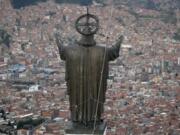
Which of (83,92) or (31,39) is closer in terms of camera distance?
(83,92)

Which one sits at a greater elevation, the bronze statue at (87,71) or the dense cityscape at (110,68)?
the bronze statue at (87,71)

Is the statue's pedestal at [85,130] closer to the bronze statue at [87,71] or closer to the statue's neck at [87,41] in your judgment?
the bronze statue at [87,71]

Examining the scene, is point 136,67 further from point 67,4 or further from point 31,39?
point 67,4

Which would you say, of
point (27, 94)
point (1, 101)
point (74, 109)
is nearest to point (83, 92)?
point (74, 109)

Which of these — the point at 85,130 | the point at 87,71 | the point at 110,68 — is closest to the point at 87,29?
the point at 87,71

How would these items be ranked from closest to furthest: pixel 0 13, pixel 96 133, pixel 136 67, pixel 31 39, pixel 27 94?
pixel 96 133, pixel 27 94, pixel 136 67, pixel 31 39, pixel 0 13

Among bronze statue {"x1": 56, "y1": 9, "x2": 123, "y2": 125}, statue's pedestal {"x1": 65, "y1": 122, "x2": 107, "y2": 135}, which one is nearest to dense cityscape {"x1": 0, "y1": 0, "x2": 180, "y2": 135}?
bronze statue {"x1": 56, "y1": 9, "x2": 123, "y2": 125}

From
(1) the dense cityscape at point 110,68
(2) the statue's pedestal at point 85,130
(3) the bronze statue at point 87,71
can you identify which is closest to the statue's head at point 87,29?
(3) the bronze statue at point 87,71
